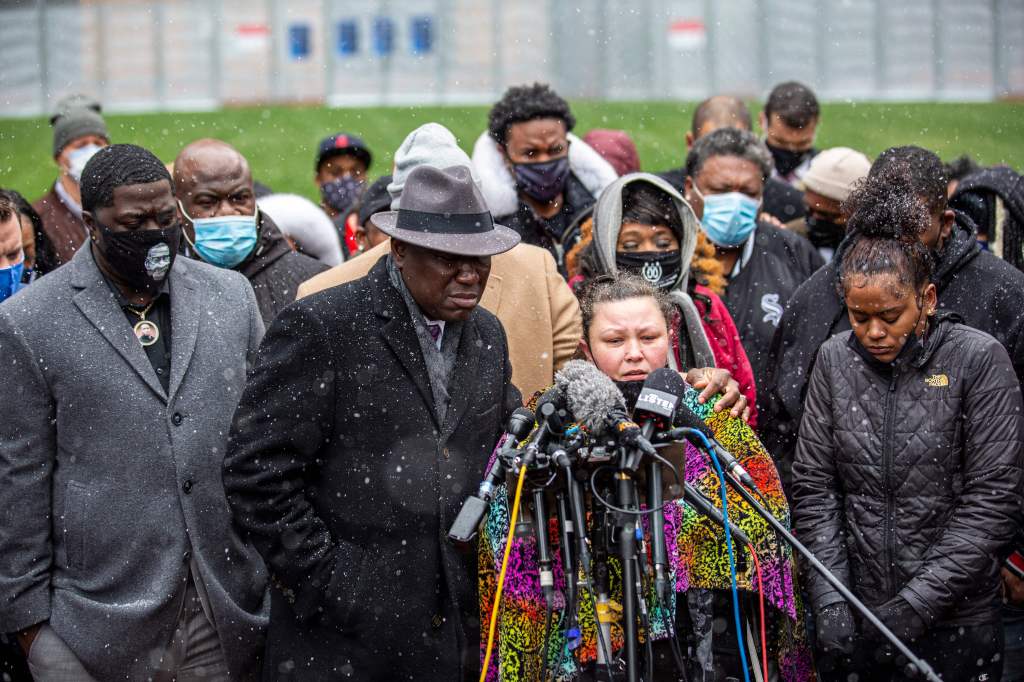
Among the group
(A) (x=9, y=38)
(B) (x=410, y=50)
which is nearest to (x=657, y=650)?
(B) (x=410, y=50)

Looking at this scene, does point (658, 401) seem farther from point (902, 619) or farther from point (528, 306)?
point (528, 306)

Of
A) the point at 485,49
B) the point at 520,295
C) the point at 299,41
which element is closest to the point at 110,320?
the point at 520,295

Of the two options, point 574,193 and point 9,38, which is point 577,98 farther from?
point 574,193

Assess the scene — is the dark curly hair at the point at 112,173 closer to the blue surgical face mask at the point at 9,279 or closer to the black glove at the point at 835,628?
the blue surgical face mask at the point at 9,279

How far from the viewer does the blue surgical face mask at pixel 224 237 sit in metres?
6.63

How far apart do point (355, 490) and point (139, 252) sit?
4.39 feet

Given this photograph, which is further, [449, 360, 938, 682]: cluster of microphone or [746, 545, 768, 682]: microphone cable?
[746, 545, 768, 682]: microphone cable

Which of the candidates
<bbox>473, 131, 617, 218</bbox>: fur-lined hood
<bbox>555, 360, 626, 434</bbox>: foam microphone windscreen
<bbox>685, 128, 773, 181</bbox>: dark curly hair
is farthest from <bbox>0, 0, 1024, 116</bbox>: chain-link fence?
<bbox>555, 360, 626, 434</bbox>: foam microphone windscreen

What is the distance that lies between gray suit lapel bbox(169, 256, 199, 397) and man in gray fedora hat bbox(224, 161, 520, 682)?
0.65 meters

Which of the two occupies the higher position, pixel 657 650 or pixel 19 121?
pixel 19 121

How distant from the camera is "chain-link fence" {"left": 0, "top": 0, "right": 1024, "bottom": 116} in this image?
1109 inches

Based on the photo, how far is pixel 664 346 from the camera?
5113 millimetres

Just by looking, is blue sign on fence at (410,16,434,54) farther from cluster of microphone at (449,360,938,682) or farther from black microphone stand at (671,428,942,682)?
black microphone stand at (671,428,942,682)

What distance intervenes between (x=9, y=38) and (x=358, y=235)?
2489cm
